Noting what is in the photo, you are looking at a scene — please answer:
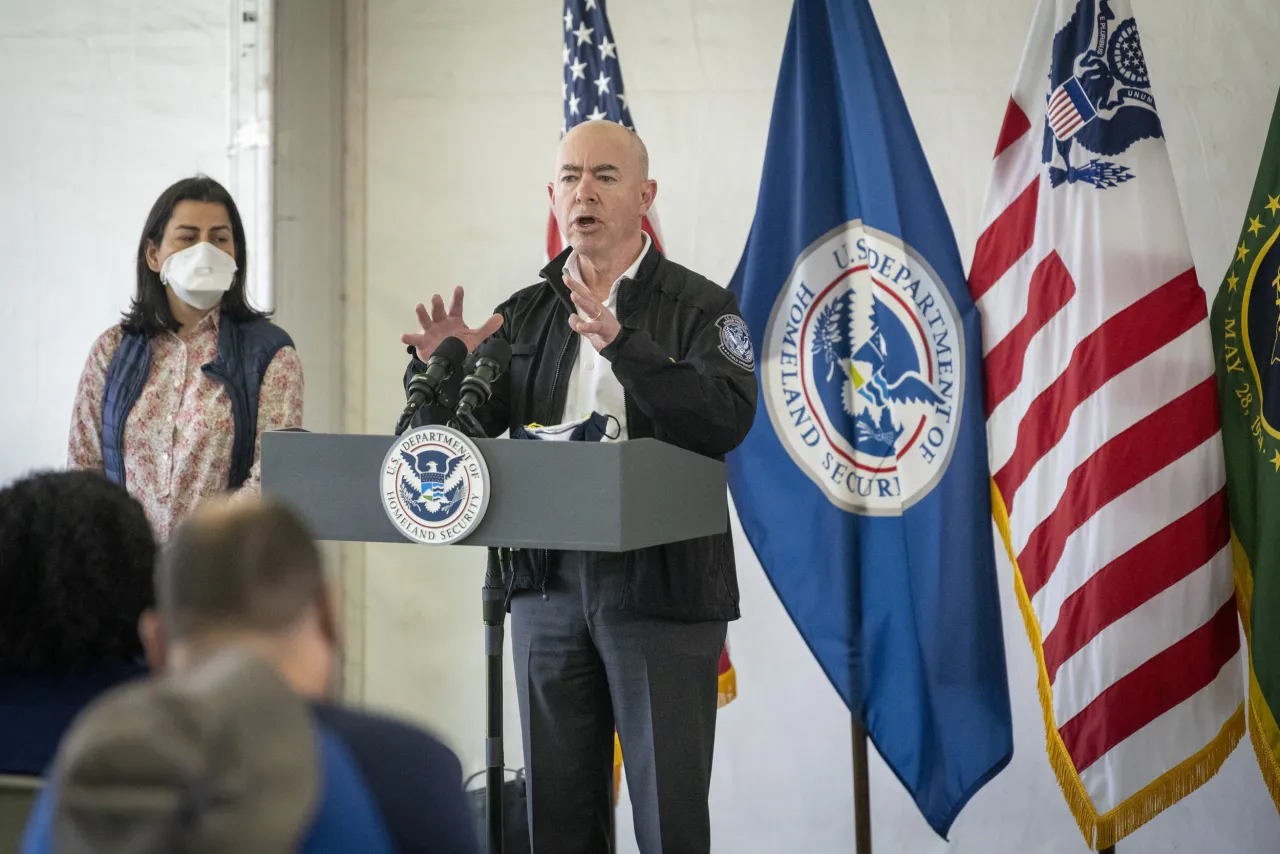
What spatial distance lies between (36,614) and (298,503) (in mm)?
686

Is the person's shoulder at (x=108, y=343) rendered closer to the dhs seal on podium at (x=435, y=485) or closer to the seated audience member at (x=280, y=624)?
the dhs seal on podium at (x=435, y=485)

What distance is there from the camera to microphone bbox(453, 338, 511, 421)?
6.78 feet

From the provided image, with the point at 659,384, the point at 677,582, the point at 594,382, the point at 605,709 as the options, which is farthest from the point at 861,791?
the point at 659,384

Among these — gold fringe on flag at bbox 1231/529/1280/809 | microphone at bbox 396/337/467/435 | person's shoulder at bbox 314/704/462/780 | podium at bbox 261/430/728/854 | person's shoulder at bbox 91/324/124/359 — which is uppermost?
person's shoulder at bbox 91/324/124/359

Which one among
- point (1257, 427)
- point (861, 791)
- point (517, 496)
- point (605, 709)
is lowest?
point (861, 791)

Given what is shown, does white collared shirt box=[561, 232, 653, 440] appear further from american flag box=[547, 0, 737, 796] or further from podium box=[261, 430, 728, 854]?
american flag box=[547, 0, 737, 796]

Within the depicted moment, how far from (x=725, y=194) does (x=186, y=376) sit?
1724 millimetres

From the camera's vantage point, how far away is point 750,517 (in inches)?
136

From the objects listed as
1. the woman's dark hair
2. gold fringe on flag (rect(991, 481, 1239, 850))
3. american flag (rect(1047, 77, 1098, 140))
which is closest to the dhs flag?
gold fringe on flag (rect(991, 481, 1239, 850))

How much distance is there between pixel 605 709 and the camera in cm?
246

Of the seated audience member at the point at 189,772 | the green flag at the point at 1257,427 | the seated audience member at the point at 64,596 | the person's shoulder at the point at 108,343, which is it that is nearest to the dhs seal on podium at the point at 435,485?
the seated audience member at the point at 64,596

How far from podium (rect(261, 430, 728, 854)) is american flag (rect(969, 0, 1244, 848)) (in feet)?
4.35

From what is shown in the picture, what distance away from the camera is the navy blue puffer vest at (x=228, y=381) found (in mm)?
3129

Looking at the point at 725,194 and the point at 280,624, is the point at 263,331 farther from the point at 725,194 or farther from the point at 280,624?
the point at 280,624
